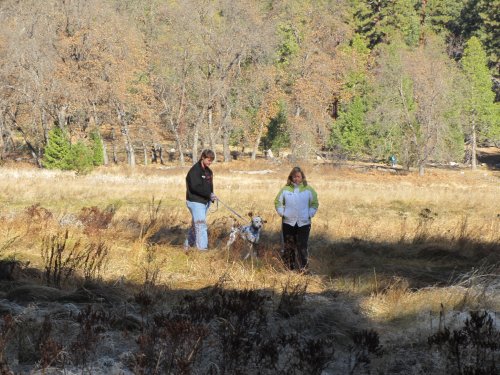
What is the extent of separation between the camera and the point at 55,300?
512 centimetres

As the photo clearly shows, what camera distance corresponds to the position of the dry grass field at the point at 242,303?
354 centimetres

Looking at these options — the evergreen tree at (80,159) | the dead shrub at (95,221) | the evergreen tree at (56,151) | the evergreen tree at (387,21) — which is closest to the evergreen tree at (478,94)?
the evergreen tree at (387,21)

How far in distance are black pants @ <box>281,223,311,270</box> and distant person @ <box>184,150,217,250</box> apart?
1.38m

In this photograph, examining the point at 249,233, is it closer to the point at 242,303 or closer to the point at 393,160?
the point at 242,303

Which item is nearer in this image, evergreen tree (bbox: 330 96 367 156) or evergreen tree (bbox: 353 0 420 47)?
evergreen tree (bbox: 330 96 367 156)

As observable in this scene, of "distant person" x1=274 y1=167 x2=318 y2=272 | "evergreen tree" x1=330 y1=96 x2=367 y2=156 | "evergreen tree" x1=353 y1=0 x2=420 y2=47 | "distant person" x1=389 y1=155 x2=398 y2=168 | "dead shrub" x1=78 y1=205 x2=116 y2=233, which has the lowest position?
"distant person" x1=389 y1=155 x2=398 y2=168

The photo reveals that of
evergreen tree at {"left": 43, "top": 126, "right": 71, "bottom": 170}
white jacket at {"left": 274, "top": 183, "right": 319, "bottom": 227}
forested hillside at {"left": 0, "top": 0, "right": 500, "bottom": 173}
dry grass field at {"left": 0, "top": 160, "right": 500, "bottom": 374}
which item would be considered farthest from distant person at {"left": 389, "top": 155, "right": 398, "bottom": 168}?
white jacket at {"left": 274, "top": 183, "right": 319, "bottom": 227}

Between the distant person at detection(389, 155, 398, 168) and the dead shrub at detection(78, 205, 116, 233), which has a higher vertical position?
the dead shrub at detection(78, 205, 116, 233)

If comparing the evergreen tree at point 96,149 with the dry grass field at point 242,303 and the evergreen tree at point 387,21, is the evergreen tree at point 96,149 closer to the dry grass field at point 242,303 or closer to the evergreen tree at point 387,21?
the dry grass field at point 242,303

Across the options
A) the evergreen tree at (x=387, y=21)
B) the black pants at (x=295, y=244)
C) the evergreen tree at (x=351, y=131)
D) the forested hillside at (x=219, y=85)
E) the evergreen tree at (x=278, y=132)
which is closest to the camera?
the black pants at (x=295, y=244)

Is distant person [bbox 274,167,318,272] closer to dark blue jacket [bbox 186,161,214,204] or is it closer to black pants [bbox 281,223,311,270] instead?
black pants [bbox 281,223,311,270]

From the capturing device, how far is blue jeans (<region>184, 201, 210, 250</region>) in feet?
27.7

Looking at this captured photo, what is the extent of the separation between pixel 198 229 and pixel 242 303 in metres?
4.07

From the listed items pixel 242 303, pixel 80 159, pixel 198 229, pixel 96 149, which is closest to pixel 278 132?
pixel 96 149
